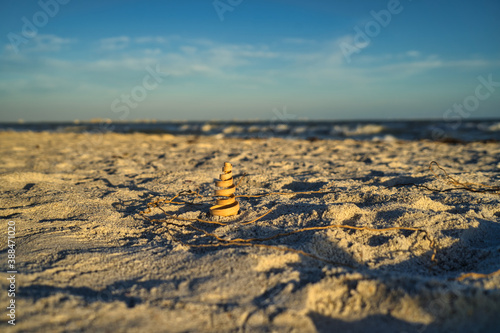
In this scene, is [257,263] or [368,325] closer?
[368,325]

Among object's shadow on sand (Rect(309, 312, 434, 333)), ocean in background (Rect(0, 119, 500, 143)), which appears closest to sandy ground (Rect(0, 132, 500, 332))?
object's shadow on sand (Rect(309, 312, 434, 333))

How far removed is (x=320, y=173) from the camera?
11.7 feet

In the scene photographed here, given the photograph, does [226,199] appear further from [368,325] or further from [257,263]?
[368,325]

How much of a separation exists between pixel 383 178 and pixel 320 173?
0.70 meters

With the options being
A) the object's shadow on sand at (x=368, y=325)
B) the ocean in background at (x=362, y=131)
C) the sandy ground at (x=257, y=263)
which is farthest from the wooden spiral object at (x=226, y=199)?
the ocean in background at (x=362, y=131)

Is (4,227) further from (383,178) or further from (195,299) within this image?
(383,178)

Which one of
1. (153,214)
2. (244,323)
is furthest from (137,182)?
(244,323)

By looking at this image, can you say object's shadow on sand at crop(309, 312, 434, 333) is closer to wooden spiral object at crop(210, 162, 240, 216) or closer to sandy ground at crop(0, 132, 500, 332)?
sandy ground at crop(0, 132, 500, 332)

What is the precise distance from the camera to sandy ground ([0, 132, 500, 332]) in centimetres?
112

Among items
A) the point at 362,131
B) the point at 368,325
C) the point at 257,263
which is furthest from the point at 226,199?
the point at 362,131

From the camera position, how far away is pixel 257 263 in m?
1.44

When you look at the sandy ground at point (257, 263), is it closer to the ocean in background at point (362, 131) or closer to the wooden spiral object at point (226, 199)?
the wooden spiral object at point (226, 199)

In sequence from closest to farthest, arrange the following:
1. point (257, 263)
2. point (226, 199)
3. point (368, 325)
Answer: point (368, 325) < point (257, 263) < point (226, 199)

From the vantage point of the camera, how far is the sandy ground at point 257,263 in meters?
1.12
